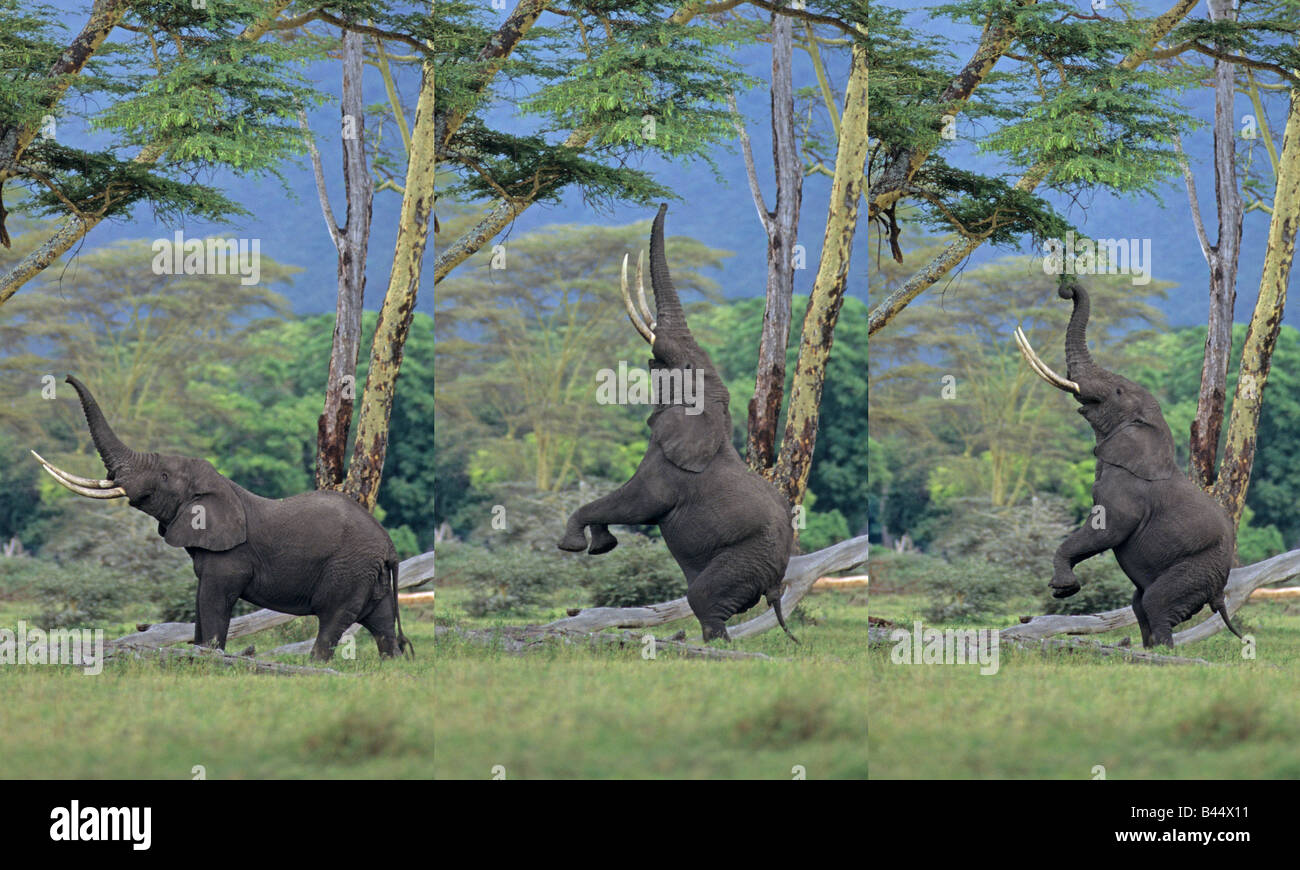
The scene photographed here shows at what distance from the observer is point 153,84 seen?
41.6ft

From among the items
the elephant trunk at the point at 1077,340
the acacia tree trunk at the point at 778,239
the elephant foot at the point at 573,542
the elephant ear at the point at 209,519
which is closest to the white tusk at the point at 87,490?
the elephant ear at the point at 209,519

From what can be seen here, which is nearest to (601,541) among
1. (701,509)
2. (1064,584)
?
(701,509)

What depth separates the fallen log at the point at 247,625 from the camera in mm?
11062

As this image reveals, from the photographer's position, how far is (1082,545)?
10648 millimetres

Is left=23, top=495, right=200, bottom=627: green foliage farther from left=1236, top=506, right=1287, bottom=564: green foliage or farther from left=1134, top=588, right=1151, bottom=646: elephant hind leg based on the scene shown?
left=1236, top=506, right=1287, bottom=564: green foliage

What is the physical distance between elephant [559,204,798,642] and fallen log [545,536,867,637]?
37 centimetres

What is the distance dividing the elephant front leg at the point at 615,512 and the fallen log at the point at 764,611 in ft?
2.42

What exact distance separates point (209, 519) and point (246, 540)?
27cm

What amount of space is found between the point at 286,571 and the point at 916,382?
8.76 metres
